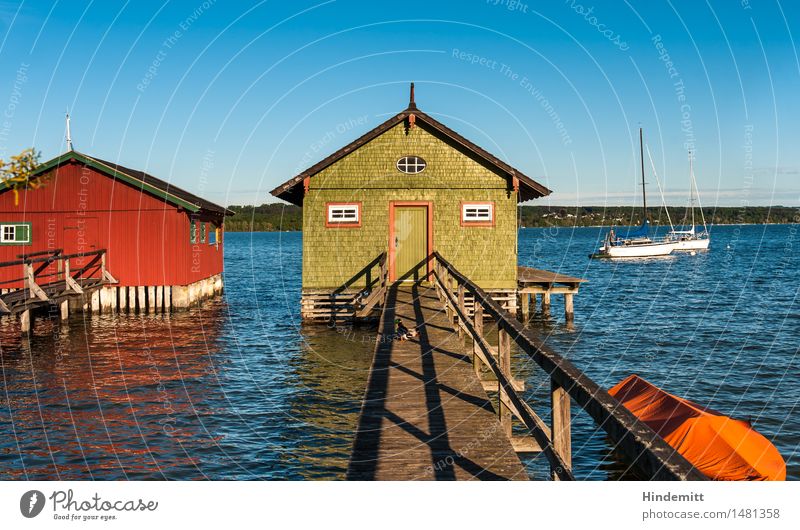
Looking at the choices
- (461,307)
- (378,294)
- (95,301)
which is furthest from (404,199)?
(95,301)

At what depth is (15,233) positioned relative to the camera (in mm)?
29766

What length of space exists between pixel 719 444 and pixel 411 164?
1633 centimetres

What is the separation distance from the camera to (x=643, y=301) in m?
41.2

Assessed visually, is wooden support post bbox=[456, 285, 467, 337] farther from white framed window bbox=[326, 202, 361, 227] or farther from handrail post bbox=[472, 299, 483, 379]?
white framed window bbox=[326, 202, 361, 227]

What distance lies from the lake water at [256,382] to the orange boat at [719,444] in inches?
46.4

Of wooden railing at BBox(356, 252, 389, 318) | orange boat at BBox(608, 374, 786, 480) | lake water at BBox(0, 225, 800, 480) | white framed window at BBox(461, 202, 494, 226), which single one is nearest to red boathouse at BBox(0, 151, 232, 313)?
lake water at BBox(0, 225, 800, 480)

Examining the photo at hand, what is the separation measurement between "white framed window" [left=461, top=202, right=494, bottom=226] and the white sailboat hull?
211 ft

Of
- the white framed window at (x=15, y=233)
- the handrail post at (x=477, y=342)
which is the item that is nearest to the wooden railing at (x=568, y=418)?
the handrail post at (x=477, y=342)

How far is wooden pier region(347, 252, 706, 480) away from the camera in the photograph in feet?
14.8

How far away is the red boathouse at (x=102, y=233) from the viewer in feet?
95.5

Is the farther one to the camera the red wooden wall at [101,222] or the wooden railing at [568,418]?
the red wooden wall at [101,222]

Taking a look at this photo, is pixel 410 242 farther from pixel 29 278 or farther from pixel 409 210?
pixel 29 278

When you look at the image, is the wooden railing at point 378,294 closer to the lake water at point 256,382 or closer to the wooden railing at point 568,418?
the lake water at point 256,382

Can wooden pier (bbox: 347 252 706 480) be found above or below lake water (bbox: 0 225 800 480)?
above
